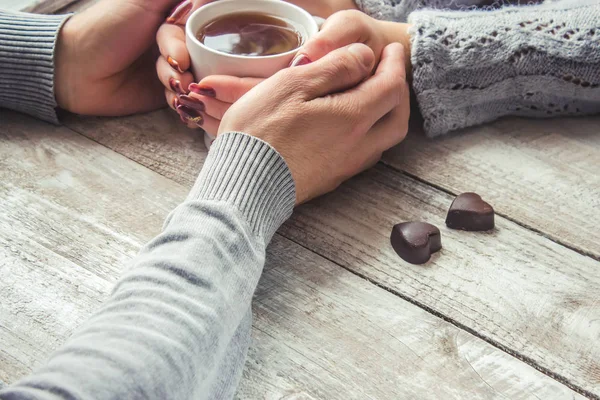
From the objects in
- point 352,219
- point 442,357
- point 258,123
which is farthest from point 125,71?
point 442,357

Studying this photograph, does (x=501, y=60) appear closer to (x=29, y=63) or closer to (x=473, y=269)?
(x=473, y=269)

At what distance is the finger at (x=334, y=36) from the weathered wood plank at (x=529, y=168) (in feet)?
0.64

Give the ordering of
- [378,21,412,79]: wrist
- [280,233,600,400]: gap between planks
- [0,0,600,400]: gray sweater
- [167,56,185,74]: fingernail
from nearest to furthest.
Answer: [0,0,600,400]: gray sweater < [280,233,600,400]: gap between planks < [167,56,185,74]: fingernail < [378,21,412,79]: wrist

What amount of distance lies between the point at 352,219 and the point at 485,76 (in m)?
0.33

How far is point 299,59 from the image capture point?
2.73 ft

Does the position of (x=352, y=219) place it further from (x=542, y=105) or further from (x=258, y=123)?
(x=542, y=105)

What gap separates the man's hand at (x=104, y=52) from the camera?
96 cm

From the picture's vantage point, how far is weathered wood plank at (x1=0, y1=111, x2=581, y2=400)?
657 mm

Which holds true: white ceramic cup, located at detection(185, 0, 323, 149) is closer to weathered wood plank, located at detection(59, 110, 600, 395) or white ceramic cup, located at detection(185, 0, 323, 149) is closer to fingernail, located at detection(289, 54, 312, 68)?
fingernail, located at detection(289, 54, 312, 68)

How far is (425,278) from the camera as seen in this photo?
2.51ft

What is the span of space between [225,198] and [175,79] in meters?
0.26

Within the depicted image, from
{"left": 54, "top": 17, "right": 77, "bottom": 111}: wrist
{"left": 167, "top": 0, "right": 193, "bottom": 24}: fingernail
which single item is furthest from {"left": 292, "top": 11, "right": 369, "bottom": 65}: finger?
{"left": 54, "top": 17, "right": 77, "bottom": 111}: wrist

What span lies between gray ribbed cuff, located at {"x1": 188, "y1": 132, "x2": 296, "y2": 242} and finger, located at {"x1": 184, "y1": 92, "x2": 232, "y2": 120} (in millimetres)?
87

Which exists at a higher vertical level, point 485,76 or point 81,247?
point 485,76
